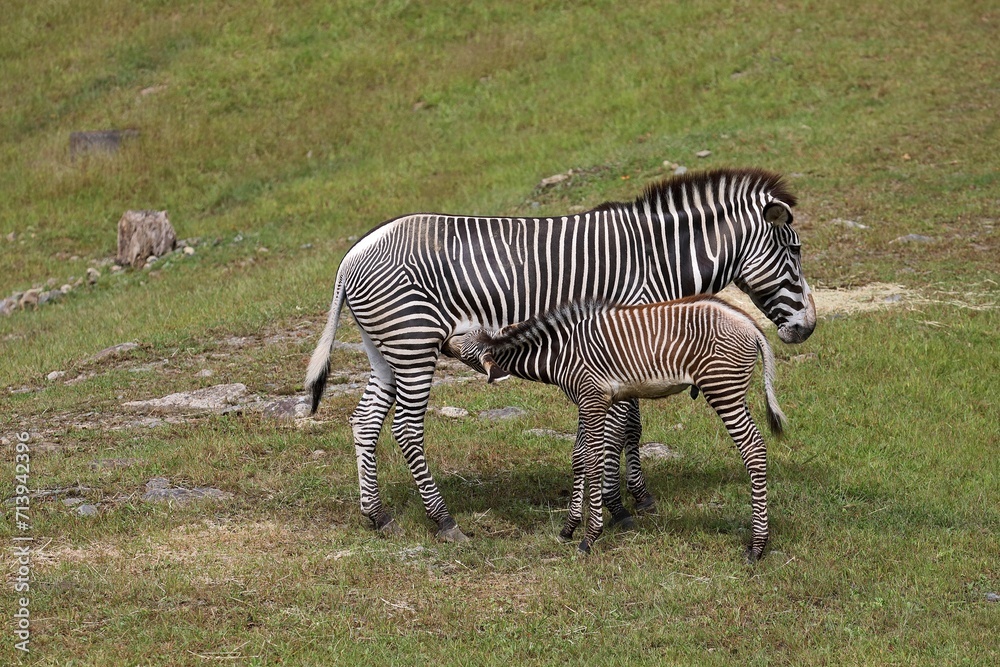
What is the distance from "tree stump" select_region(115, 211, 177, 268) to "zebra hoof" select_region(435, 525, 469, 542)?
41.0 feet

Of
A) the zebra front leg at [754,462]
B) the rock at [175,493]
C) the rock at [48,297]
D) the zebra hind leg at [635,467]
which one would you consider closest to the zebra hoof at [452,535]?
the zebra hind leg at [635,467]

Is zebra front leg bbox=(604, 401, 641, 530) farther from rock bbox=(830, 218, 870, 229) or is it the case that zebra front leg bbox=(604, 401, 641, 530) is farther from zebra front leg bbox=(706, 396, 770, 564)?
rock bbox=(830, 218, 870, 229)

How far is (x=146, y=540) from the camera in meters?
8.51

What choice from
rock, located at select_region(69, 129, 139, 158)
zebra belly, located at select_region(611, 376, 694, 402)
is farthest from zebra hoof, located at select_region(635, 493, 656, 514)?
rock, located at select_region(69, 129, 139, 158)

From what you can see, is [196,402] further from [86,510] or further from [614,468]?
[614,468]

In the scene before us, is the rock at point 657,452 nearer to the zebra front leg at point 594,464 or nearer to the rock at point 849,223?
the zebra front leg at point 594,464

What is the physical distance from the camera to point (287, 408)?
1159cm

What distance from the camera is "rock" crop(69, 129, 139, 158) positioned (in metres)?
23.3

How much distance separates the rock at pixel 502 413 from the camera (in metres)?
11.2

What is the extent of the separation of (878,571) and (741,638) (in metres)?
1.38

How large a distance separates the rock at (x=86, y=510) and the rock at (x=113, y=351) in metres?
4.83

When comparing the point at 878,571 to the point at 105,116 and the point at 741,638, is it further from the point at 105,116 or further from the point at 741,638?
the point at 105,116

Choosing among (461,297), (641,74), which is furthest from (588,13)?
(461,297)

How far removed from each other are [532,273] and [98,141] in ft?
57.1
